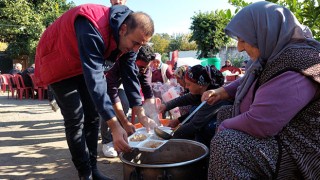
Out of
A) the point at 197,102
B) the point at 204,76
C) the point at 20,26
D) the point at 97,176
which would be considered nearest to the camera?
the point at 97,176

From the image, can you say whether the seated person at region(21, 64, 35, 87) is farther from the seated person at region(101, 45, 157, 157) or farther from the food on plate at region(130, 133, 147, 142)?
the food on plate at region(130, 133, 147, 142)

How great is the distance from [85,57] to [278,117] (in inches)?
46.0

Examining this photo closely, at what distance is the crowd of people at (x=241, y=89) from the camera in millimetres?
1430

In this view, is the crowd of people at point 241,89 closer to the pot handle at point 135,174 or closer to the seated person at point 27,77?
the pot handle at point 135,174

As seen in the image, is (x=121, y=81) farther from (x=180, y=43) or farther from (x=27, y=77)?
(x=180, y=43)

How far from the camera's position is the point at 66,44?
6.82 ft

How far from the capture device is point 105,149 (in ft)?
11.7

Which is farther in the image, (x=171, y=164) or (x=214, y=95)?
(x=214, y=95)

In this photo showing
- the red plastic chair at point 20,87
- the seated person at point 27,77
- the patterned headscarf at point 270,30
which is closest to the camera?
the patterned headscarf at point 270,30

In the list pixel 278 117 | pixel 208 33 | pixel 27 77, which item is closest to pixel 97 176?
pixel 278 117

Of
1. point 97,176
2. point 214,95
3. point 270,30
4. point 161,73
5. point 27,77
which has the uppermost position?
point 270,30

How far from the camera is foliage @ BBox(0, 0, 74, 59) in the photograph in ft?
67.2

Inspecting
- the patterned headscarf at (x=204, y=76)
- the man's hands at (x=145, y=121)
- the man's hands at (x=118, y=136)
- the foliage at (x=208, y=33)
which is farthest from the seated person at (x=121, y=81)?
the foliage at (x=208, y=33)

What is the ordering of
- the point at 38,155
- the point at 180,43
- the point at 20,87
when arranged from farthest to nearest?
the point at 180,43, the point at 20,87, the point at 38,155
